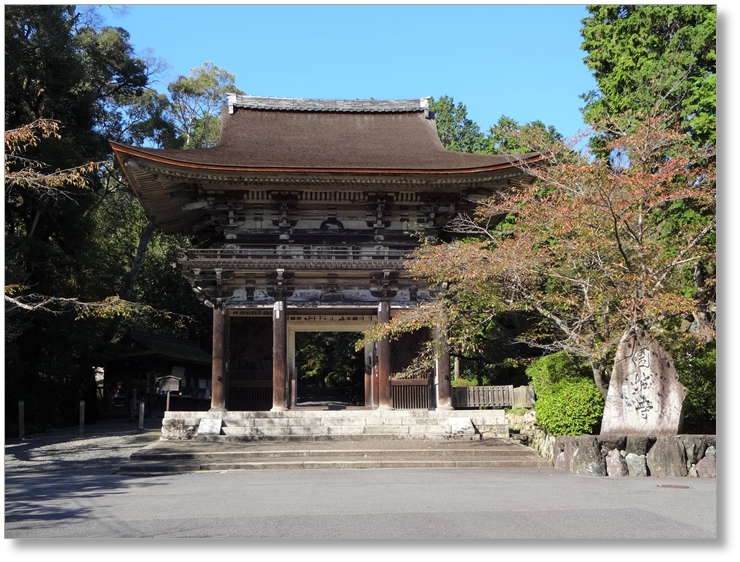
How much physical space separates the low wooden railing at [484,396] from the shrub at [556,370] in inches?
65.4

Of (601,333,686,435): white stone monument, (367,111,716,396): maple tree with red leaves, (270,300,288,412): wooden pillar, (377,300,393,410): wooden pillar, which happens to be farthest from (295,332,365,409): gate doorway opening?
(601,333,686,435): white stone monument

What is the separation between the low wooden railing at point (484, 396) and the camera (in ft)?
56.2

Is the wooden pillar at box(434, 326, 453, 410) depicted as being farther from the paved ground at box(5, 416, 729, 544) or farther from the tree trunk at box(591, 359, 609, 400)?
the paved ground at box(5, 416, 729, 544)

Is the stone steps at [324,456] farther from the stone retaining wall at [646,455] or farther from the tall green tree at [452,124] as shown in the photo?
the tall green tree at [452,124]

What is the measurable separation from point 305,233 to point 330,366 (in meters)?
13.3

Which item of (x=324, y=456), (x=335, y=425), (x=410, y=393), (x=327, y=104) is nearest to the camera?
(x=324, y=456)

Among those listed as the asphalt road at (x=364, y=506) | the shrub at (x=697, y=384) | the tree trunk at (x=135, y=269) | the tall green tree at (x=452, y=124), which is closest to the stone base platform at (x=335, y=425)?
the asphalt road at (x=364, y=506)

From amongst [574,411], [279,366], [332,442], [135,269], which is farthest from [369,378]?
[135,269]

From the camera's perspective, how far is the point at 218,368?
16.2 meters

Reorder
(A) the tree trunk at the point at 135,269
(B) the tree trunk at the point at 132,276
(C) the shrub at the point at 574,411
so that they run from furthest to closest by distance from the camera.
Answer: (A) the tree trunk at the point at 135,269
(B) the tree trunk at the point at 132,276
(C) the shrub at the point at 574,411

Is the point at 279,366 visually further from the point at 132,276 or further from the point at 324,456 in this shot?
the point at 132,276

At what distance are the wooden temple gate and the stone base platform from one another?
29.2 inches

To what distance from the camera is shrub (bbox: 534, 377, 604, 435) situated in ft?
40.7

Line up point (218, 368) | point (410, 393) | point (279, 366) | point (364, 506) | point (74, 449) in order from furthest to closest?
point (410, 393)
point (218, 368)
point (279, 366)
point (74, 449)
point (364, 506)
